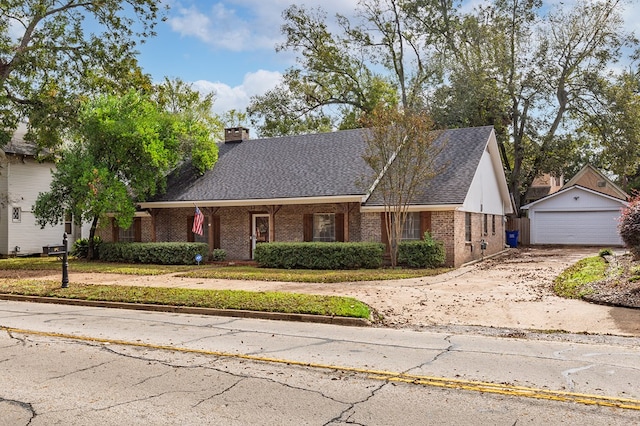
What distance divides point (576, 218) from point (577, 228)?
0.59 meters

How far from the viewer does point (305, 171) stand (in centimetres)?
2481

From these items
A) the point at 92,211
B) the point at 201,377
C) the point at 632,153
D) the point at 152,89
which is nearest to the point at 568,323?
the point at 201,377

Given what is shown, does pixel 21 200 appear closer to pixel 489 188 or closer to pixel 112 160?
pixel 112 160

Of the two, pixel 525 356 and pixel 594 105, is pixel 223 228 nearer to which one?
pixel 525 356

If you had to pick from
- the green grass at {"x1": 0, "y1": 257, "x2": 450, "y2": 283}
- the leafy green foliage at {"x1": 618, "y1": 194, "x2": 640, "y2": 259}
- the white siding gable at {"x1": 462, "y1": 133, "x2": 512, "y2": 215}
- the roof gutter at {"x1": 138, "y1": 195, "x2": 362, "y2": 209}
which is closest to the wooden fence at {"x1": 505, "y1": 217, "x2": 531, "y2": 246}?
the white siding gable at {"x1": 462, "y1": 133, "x2": 512, "y2": 215}

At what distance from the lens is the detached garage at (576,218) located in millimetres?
30891

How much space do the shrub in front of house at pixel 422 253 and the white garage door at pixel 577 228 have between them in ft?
51.0

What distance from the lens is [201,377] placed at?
6.47 meters

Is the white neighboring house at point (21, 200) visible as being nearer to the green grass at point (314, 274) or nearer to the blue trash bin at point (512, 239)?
the green grass at point (314, 274)

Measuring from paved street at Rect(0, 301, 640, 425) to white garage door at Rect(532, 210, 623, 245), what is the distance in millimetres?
25113

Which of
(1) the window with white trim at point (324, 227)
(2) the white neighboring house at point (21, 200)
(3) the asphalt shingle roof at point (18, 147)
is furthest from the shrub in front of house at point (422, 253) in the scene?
(3) the asphalt shingle roof at point (18, 147)

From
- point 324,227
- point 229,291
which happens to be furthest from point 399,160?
point 229,291

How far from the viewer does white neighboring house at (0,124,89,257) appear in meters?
29.5

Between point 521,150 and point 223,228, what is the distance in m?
22.2
